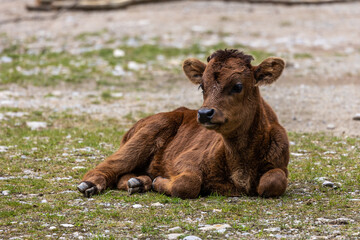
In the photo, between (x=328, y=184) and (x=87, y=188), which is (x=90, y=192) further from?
(x=328, y=184)

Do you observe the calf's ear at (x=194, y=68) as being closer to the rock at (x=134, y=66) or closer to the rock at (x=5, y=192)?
the rock at (x=5, y=192)

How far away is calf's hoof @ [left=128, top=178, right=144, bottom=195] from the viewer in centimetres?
897

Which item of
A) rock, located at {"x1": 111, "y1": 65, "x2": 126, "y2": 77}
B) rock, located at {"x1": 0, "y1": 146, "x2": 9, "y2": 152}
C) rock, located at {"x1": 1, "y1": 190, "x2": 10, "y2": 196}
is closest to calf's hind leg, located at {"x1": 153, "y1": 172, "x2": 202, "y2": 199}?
rock, located at {"x1": 1, "y1": 190, "x2": 10, "y2": 196}

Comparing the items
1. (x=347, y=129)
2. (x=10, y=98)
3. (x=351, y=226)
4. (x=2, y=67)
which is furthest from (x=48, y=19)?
(x=351, y=226)

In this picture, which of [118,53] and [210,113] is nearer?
[210,113]

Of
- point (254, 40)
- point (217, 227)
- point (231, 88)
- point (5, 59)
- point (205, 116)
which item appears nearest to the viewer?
point (217, 227)

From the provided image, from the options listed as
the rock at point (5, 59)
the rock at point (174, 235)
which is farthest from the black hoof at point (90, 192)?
the rock at point (5, 59)

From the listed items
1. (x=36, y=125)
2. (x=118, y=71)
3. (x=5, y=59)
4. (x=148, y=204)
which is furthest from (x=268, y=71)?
(x=5, y=59)

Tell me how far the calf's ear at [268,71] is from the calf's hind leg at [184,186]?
5.17 ft

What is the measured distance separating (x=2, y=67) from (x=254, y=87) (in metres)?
14.0

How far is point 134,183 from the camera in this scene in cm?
901

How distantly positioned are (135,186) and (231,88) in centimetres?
203

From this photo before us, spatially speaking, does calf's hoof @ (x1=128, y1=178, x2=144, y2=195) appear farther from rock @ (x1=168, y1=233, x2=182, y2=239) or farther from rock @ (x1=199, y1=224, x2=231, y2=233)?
rock @ (x1=168, y1=233, x2=182, y2=239)

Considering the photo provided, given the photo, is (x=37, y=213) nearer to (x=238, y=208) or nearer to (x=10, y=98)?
(x=238, y=208)
